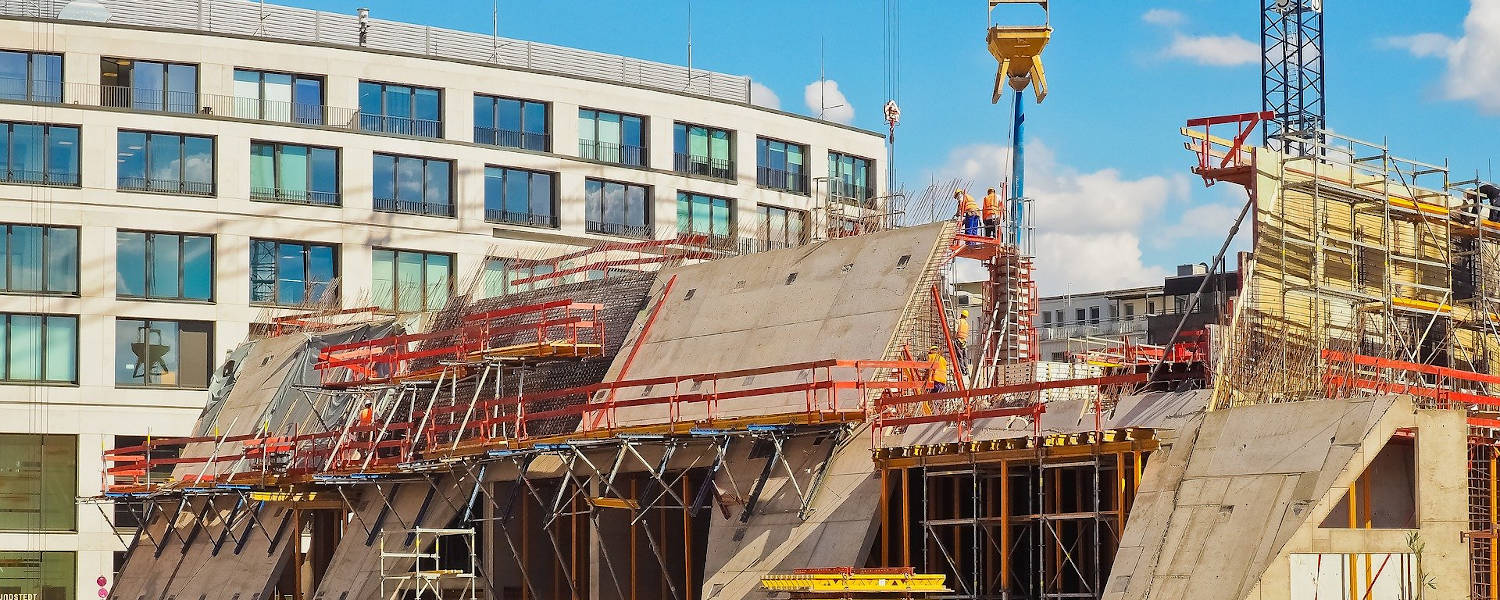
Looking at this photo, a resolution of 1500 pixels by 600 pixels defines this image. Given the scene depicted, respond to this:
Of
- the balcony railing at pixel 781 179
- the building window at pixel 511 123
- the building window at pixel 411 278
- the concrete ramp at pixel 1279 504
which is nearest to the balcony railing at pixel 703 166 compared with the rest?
the balcony railing at pixel 781 179

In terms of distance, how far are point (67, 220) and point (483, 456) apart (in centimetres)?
3066

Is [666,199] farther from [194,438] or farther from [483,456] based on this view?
[483,456]

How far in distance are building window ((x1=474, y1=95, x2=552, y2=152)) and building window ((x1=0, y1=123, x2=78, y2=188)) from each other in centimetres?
1325

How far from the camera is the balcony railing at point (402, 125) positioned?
6556cm

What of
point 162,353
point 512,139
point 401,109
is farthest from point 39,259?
point 512,139

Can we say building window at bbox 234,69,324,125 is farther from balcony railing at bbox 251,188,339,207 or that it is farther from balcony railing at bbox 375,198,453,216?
balcony railing at bbox 375,198,453,216

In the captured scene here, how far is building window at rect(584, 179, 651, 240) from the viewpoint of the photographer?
69.4m

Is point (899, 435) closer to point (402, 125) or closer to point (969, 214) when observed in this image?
point (969, 214)

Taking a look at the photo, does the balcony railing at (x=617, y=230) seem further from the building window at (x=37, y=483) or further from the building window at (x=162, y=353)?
the building window at (x=37, y=483)

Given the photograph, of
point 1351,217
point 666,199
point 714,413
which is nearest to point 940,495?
point 714,413

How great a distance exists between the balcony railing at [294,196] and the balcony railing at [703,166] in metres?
13.0

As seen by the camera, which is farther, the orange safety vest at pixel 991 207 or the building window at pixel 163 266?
the building window at pixel 163 266

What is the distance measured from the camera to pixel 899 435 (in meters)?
29.5

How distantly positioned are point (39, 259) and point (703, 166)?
77.4 feet
